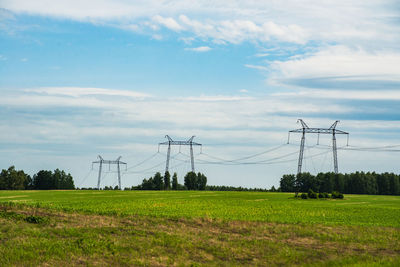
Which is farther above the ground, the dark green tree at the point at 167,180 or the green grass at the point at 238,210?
the dark green tree at the point at 167,180

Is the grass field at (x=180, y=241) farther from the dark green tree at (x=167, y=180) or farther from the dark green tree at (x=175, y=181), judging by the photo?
the dark green tree at (x=175, y=181)

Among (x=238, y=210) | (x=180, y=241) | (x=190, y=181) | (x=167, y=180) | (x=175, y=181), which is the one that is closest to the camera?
(x=180, y=241)

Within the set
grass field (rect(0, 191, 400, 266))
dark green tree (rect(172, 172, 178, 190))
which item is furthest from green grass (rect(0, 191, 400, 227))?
dark green tree (rect(172, 172, 178, 190))

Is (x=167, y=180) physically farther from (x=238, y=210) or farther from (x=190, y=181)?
(x=238, y=210)

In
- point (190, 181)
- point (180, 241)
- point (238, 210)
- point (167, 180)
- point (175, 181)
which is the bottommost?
point (180, 241)

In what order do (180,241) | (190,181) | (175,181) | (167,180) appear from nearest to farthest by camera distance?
(180,241) < (167,180) < (190,181) < (175,181)

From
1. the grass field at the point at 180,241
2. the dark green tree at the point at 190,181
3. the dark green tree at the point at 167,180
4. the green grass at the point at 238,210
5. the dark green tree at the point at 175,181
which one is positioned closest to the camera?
the grass field at the point at 180,241

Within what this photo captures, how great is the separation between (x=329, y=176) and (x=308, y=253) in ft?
530

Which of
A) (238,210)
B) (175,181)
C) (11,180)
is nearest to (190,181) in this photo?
(175,181)

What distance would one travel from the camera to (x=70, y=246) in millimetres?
33781

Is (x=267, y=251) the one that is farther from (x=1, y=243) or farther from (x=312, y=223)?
(x=1, y=243)

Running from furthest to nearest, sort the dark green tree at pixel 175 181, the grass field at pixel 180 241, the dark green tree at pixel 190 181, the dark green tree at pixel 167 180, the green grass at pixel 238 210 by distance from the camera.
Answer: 1. the dark green tree at pixel 175 181
2. the dark green tree at pixel 190 181
3. the dark green tree at pixel 167 180
4. the green grass at pixel 238 210
5. the grass field at pixel 180 241

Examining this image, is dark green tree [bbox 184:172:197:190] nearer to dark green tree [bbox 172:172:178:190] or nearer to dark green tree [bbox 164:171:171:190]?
dark green tree [bbox 172:172:178:190]

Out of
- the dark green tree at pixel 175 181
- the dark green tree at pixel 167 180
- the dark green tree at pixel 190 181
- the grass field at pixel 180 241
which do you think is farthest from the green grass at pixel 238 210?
the dark green tree at pixel 175 181
